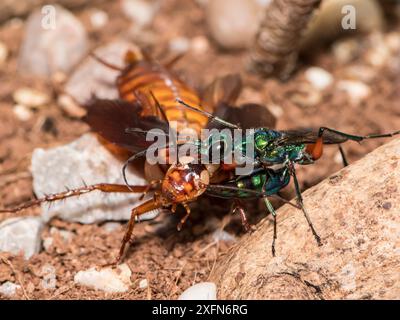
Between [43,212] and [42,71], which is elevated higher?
[42,71]

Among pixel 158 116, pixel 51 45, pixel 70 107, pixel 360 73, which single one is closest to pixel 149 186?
pixel 158 116

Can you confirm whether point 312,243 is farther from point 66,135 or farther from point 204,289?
point 66,135

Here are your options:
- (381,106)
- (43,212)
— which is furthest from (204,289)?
(381,106)

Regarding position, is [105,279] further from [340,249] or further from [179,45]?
[179,45]

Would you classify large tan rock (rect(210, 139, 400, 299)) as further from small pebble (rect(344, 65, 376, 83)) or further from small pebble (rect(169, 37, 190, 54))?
small pebble (rect(169, 37, 190, 54))

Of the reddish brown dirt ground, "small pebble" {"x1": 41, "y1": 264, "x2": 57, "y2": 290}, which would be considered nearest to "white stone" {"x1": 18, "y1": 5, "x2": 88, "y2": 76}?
the reddish brown dirt ground

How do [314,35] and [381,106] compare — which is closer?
[381,106]

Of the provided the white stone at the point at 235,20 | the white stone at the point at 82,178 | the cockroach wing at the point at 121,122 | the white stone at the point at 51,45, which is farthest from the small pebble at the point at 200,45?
the white stone at the point at 82,178
